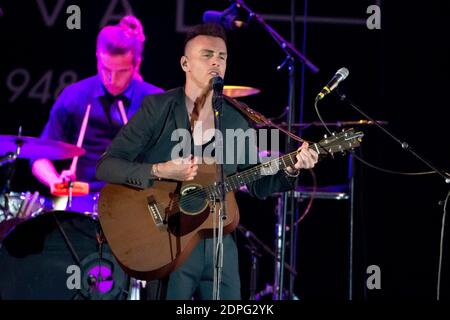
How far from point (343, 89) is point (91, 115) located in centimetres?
266

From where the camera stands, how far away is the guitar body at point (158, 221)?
3.97m

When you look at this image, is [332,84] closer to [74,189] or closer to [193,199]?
[193,199]

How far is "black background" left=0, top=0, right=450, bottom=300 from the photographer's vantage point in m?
6.54

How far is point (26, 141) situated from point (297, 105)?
301 cm

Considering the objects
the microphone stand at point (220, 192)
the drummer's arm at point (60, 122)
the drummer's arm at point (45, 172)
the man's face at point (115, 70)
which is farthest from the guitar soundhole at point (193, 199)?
the drummer's arm at point (60, 122)

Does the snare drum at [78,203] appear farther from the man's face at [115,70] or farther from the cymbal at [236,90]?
the cymbal at [236,90]

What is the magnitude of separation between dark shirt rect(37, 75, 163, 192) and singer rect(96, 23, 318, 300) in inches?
88.1

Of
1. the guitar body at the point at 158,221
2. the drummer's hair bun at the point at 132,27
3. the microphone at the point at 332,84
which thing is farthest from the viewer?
the drummer's hair bun at the point at 132,27

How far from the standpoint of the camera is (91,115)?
6590 millimetres

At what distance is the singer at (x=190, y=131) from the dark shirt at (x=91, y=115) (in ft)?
7.34

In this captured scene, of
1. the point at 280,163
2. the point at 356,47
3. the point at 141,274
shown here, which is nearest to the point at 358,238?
the point at 356,47

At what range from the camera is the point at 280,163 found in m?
4.09

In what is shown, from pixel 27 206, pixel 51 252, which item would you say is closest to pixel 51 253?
pixel 51 252

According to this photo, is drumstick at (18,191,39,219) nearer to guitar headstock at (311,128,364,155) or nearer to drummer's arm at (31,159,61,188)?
drummer's arm at (31,159,61,188)
